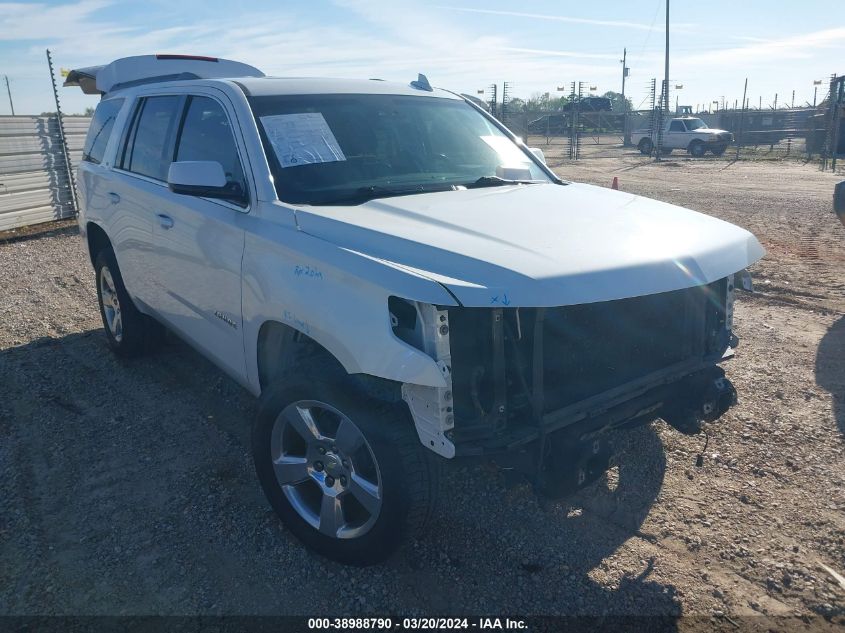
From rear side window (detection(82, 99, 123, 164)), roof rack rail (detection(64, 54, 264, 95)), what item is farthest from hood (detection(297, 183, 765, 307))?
rear side window (detection(82, 99, 123, 164))

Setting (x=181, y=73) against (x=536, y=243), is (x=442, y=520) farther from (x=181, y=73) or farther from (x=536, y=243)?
(x=181, y=73)

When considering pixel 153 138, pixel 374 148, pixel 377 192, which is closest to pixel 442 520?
pixel 377 192

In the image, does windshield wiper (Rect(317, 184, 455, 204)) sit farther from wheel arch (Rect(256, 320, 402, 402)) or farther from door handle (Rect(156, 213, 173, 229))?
door handle (Rect(156, 213, 173, 229))

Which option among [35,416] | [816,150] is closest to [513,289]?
[35,416]

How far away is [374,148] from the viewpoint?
12.8 feet

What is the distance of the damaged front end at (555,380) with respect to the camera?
8.59 ft

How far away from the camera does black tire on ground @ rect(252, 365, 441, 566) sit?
107 inches

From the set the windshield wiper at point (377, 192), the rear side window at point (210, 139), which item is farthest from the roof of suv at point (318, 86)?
the windshield wiper at point (377, 192)

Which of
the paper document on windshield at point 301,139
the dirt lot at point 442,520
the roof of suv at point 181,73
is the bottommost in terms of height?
the dirt lot at point 442,520

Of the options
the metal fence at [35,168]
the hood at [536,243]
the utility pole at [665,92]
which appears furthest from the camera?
the utility pole at [665,92]

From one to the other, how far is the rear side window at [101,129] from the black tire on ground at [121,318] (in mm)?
800

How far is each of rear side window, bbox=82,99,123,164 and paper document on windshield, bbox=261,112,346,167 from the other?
228 centimetres

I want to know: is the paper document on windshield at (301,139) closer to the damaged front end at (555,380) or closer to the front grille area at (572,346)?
the damaged front end at (555,380)

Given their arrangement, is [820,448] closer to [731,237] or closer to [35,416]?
[731,237]
